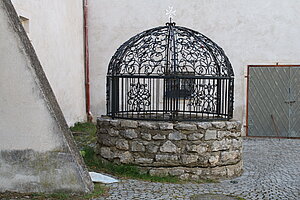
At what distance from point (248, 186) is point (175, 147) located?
1266 mm

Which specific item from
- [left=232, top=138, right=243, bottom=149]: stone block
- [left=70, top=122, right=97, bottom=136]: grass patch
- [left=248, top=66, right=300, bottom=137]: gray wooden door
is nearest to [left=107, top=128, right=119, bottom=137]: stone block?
[left=232, top=138, right=243, bottom=149]: stone block

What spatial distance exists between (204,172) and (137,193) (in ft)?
4.63

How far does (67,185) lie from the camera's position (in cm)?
446

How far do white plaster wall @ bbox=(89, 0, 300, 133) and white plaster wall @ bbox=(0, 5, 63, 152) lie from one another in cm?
669

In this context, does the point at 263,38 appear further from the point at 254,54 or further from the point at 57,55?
the point at 57,55

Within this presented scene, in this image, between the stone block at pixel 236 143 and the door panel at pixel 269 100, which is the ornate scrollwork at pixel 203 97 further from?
the door panel at pixel 269 100

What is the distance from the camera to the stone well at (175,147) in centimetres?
571

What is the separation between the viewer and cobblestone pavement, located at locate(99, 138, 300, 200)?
16.2 feet

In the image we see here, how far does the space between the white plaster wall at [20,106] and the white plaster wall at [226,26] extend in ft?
22.0

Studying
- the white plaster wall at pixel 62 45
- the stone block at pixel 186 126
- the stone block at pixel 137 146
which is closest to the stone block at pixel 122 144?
the stone block at pixel 137 146

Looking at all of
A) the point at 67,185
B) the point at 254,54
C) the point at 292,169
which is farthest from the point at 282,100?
the point at 67,185

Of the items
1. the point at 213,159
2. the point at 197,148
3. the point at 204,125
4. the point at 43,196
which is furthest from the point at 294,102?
the point at 43,196

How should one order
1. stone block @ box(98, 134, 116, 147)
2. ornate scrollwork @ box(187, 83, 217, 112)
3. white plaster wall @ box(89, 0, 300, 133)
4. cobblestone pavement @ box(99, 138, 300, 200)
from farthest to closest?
white plaster wall @ box(89, 0, 300, 133) < ornate scrollwork @ box(187, 83, 217, 112) < stone block @ box(98, 134, 116, 147) < cobblestone pavement @ box(99, 138, 300, 200)

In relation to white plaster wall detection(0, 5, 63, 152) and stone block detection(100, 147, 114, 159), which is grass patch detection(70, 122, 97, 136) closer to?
stone block detection(100, 147, 114, 159)
